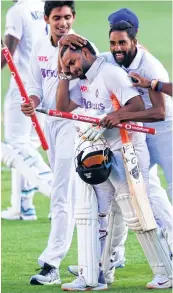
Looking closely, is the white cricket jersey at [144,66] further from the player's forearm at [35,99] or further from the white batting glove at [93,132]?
the player's forearm at [35,99]

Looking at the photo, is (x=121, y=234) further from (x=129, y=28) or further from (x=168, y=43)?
(x=168, y=43)

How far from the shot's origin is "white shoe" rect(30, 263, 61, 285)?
304 inches

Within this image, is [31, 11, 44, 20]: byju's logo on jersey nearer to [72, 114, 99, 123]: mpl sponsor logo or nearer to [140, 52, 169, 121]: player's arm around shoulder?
[140, 52, 169, 121]: player's arm around shoulder

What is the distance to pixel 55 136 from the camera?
26.3 ft

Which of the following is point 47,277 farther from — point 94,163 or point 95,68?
point 95,68

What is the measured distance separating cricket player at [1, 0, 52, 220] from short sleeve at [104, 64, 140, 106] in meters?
3.60

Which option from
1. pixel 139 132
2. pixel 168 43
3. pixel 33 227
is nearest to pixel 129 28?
pixel 139 132

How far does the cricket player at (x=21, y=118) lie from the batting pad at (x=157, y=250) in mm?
3556

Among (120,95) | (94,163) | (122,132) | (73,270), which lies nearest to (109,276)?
(73,270)

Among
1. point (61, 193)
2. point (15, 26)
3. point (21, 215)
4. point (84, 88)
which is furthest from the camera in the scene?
point (21, 215)

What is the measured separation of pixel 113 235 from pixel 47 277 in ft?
1.78

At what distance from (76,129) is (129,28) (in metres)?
0.71

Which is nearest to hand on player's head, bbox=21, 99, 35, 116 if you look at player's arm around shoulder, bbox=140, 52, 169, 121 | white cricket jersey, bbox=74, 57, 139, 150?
white cricket jersey, bbox=74, 57, 139, 150

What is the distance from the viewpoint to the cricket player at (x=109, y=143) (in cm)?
709
